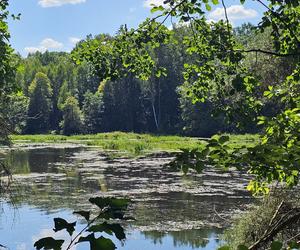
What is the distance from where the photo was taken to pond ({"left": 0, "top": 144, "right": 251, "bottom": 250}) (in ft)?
45.3

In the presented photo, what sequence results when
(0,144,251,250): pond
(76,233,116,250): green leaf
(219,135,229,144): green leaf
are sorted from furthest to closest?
(0,144,251,250): pond < (219,135,229,144): green leaf < (76,233,116,250): green leaf

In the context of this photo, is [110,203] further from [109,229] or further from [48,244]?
[48,244]

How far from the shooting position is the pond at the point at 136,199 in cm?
1380

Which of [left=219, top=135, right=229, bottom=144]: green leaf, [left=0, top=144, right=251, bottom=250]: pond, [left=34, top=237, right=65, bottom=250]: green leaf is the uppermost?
[left=219, top=135, right=229, bottom=144]: green leaf

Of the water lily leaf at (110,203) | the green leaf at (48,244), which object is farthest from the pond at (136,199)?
the green leaf at (48,244)

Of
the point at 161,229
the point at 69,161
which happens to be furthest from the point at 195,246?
the point at 69,161

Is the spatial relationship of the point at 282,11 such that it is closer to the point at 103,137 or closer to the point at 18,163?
the point at 18,163

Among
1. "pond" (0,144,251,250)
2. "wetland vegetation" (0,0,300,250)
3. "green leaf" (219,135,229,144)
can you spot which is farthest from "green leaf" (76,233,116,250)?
"pond" (0,144,251,250)

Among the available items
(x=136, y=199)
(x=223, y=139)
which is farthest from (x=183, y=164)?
(x=136, y=199)

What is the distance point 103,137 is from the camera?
59812mm

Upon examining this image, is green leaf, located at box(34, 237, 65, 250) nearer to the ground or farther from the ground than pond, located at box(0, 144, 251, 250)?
farther from the ground

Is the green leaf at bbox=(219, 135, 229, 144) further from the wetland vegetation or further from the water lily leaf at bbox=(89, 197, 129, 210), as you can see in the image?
the water lily leaf at bbox=(89, 197, 129, 210)

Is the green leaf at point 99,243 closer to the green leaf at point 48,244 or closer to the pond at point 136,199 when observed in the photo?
the green leaf at point 48,244

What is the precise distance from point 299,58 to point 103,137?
5676cm
